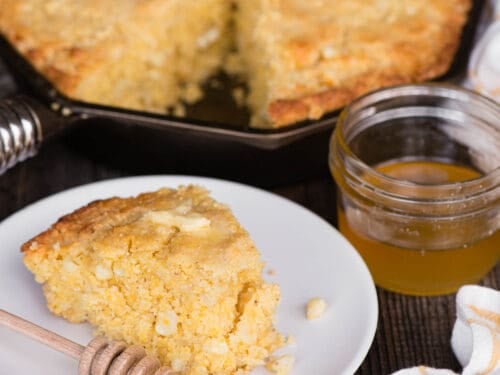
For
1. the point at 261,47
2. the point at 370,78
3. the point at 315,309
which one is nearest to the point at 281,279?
the point at 315,309

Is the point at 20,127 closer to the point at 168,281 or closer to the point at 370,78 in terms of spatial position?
the point at 168,281

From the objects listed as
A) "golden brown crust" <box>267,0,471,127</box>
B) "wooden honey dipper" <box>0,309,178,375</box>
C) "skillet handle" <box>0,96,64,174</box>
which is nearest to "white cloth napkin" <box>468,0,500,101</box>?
"golden brown crust" <box>267,0,471,127</box>

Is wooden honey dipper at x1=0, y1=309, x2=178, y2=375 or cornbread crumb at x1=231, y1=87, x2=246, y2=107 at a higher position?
wooden honey dipper at x1=0, y1=309, x2=178, y2=375

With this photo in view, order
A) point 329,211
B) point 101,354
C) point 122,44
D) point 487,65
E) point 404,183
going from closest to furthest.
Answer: point 101,354 < point 404,183 < point 329,211 < point 487,65 < point 122,44

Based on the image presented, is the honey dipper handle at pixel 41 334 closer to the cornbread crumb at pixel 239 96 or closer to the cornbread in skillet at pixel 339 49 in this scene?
the cornbread in skillet at pixel 339 49

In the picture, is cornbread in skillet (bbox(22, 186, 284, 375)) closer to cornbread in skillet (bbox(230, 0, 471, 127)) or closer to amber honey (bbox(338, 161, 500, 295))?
amber honey (bbox(338, 161, 500, 295))

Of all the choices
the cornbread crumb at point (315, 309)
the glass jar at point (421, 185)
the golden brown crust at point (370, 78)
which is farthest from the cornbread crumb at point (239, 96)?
the cornbread crumb at point (315, 309)
